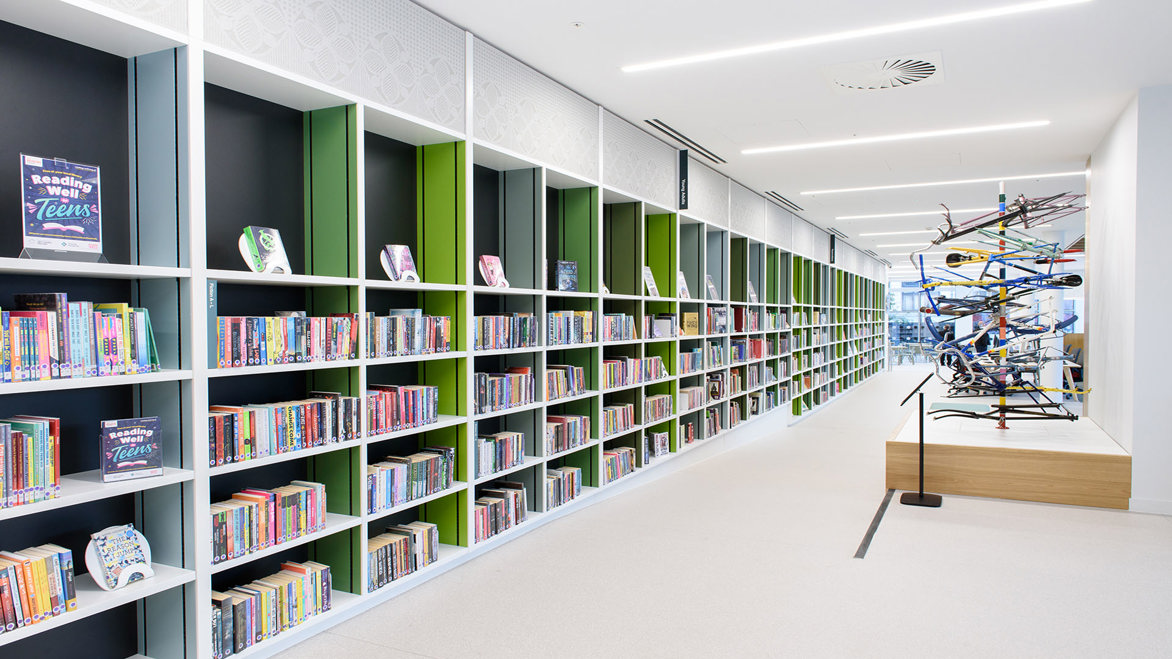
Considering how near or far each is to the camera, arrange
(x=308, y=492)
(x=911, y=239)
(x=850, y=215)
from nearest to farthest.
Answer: (x=308, y=492), (x=850, y=215), (x=911, y=239)

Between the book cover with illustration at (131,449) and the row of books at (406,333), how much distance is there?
3.51 ft

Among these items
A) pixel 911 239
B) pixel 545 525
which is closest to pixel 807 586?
pixel 545 525

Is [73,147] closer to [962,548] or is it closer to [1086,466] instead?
[962,548]

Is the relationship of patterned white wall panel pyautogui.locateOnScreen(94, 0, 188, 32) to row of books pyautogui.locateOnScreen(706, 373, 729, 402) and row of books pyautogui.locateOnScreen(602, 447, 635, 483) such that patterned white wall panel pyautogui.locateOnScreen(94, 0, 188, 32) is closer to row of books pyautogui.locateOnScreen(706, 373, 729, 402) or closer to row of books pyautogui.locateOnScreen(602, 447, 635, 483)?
row of books pyautogui.locateOnScreen(602, 447, 635, 483)

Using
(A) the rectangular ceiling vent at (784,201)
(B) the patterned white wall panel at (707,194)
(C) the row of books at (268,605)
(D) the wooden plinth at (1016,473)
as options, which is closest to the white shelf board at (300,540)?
(C) the row of books at (268,605)

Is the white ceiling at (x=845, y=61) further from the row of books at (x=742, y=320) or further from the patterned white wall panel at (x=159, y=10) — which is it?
the row of books at (x=742, y=320)

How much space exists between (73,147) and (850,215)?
10.7 meters

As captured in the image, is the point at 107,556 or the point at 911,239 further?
the point at 911,239

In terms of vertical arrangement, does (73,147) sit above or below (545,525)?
above

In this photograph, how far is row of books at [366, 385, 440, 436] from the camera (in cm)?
353

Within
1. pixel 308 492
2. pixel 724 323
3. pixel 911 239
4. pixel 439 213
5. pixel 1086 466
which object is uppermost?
A: pixel 911 239

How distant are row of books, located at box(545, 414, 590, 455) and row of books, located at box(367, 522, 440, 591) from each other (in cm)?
119

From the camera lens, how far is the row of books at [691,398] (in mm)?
7023

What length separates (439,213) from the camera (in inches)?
166
